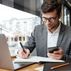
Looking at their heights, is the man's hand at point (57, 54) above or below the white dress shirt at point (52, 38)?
below

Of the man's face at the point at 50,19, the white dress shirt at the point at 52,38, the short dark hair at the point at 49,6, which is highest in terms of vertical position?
the short dark hair at the point at 49,6

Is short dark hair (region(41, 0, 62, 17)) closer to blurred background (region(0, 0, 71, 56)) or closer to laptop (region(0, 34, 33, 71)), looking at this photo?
blurred background (region(0, 0, 71, 56))

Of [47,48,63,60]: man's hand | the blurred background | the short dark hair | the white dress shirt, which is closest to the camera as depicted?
[47,48,63,60]: man's hand

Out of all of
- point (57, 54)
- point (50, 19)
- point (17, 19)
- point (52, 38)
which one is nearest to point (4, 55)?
point (57, 54)

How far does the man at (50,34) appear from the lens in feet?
6.81

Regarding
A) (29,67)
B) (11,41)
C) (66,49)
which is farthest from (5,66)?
(11,41)

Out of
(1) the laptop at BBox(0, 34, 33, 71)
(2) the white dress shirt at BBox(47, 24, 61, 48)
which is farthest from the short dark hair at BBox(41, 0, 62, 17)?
(1) the laptop at BBox(0, 34, 33, 71)

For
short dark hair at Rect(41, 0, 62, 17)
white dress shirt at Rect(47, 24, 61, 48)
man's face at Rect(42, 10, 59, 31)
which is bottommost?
white dress shirt at Rect(47, 24, 61, 48)

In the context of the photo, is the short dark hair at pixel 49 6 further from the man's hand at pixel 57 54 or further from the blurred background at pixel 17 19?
the blurred background at pixel 17 19

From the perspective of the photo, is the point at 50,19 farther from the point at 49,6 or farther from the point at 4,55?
the point at 4,55

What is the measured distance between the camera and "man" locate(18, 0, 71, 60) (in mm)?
2074

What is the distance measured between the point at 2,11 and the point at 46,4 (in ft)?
2.46

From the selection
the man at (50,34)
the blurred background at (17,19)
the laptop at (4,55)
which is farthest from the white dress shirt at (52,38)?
the laptop at (4,55)

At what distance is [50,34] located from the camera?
7.42 ft
